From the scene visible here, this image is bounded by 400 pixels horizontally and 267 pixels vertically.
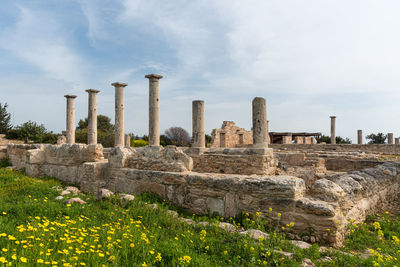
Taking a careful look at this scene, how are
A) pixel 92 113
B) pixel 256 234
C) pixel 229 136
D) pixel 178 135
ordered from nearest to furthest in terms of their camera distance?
pixel 256 234 < pixel 92 113 < pixel 229 136 < pixel 178 135

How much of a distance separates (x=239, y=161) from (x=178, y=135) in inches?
1293

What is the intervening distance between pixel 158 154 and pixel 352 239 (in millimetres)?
4682

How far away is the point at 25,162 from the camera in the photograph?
1039cm

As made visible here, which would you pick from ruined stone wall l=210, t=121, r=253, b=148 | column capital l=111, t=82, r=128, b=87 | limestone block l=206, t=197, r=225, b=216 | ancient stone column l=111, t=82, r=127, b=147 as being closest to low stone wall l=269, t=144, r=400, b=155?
ruined stone wall l=210, t=121, r=253, b=148

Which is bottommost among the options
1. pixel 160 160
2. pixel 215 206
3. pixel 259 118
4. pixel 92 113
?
pixel 215 206

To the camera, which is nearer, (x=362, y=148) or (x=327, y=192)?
(x=327, y=192)

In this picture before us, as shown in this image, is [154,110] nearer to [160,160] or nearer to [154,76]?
[154,76]

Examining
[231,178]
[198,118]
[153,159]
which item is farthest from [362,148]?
[231,178]

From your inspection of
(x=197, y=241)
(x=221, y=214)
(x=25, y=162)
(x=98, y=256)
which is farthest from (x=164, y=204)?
(x=25, y=162)

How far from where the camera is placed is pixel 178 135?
4241 centimetres

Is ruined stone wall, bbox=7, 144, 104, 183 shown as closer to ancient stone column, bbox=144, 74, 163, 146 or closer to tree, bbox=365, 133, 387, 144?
ancient stone column, bbox=144, 74, 163, 146

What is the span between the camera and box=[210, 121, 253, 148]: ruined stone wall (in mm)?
29156

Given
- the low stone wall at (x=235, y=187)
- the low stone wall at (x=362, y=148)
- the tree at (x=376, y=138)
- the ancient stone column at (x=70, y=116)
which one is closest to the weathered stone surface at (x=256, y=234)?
the low stone wall at (x=235, y=187)

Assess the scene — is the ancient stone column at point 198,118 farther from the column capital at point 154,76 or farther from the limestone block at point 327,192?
the limestone block at point 327,192
